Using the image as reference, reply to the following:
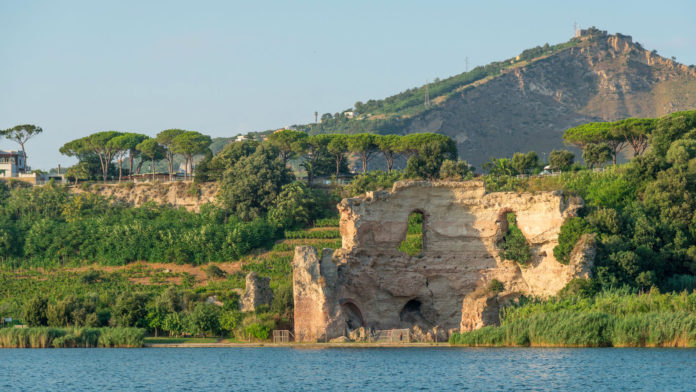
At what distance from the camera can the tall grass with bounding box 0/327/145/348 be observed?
1522 inches

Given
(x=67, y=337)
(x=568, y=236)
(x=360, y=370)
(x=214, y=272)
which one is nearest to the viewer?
(x=360, y=370)

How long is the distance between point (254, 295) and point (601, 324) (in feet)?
52.5

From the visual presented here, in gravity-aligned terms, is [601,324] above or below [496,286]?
below

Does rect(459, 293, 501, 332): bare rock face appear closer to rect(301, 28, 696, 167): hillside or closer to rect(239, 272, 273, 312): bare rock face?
rect(239, 272, 273, 312): bare rock face

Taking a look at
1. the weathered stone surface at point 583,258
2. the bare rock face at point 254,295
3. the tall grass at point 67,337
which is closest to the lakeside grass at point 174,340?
the tall grass at point 67,337

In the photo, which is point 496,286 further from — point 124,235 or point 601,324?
point 124,235

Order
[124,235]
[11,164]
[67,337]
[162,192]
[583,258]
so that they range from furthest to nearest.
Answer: [11,164], [162,192], [124,235], [583,258], [67,337]

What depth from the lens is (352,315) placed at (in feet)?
137

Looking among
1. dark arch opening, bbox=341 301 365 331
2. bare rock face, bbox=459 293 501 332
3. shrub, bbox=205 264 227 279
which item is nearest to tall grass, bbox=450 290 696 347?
bare rock face, bbox=459 293 501 332

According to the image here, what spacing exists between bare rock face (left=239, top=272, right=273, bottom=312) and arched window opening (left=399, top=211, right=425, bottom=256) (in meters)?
7.40

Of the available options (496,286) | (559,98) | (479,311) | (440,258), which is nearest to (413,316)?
(440,258)

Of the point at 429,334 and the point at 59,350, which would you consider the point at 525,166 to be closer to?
the point at 429,334

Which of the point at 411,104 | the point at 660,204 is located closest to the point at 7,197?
the point at 660,204

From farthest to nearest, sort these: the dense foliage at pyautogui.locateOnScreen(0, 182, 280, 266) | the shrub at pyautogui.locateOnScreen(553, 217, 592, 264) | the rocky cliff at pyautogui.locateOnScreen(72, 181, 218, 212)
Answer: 1. the rocky cliff at pyautogui.locateOnScreen(72, 181, 218, 212)
2. the dense foliage at pyautogui.locateOnScreen(0, 182, 280, 266)
3. the shrub at pyautogui.locateOnScreen(553, 217, 592, 264)
